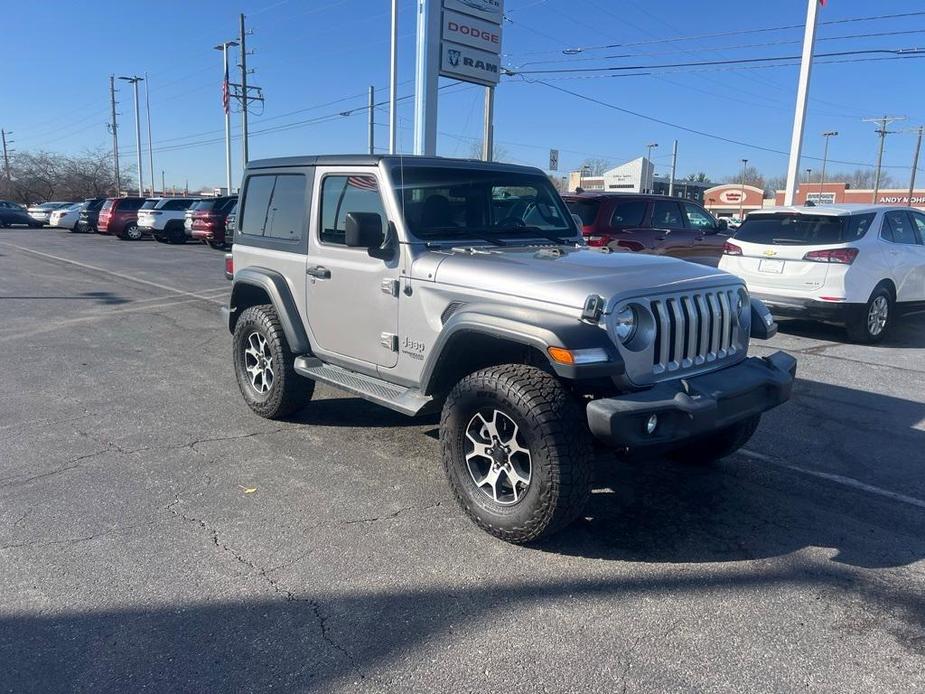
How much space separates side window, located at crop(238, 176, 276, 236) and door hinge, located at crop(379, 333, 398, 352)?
1.83 m

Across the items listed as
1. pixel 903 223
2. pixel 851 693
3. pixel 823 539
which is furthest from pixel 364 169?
pixel 903 223

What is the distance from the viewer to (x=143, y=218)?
86.2 ft

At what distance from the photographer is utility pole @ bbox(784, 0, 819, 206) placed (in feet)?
51.1

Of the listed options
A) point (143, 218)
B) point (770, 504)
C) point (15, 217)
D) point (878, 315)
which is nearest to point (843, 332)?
point (878, 315)

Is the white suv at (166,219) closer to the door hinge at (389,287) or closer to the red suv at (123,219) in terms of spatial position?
the red suv at (123,219)

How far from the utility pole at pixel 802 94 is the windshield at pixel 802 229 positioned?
21.2ft

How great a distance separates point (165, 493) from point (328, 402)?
202 centimetres

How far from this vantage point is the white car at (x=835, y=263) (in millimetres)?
8680

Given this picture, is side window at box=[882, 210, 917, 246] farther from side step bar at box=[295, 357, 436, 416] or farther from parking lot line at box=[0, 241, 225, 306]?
parking lot line at box=[0, 241, 225, 306]

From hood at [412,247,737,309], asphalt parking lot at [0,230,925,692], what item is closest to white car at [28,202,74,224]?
asphalt parking lot at [0,230,925,692]

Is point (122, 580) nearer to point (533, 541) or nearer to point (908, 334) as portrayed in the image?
point (533, 541)

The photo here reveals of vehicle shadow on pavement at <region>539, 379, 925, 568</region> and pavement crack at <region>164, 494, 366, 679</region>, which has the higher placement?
vehicle shadow on pavement at <region>539, 379, 925, 568</region>

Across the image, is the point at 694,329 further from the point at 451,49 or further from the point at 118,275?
the point at 118,275

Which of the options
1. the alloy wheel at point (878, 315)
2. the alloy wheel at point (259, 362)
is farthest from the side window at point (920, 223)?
the alloy wheel at point (259, 362)
